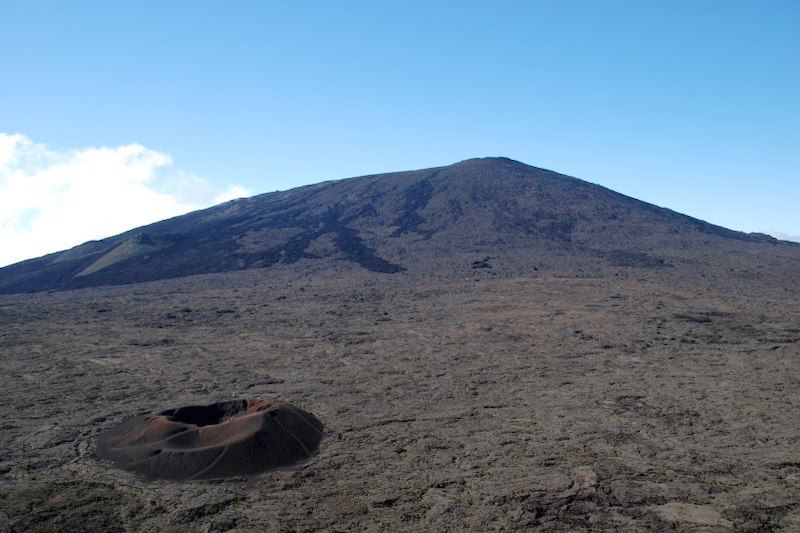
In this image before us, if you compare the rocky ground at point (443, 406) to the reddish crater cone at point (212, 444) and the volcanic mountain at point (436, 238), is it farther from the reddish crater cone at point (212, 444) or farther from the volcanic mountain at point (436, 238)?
the volcanic mountain at point (436, 238)

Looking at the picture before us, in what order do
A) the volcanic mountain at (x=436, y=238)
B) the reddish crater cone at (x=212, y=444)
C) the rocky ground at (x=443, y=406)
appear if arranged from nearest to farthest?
the rocky ground at (x=443, y=406) < the reddish crater cone at (x=212, y=444) < the volcanic mountain at (x=436, y=238)

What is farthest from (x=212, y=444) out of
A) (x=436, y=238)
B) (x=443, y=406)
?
(x=436, y=238)

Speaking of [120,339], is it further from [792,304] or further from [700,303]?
[792,304]

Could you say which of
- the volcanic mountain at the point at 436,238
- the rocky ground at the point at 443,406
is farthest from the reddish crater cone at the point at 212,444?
the volcanic mountain at the point at 436,238

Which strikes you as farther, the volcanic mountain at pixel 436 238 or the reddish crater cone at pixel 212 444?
the volcanic mountain at pixel 436 238

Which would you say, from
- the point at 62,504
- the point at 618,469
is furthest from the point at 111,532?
the point at 618,469

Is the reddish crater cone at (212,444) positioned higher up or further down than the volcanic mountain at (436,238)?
further down

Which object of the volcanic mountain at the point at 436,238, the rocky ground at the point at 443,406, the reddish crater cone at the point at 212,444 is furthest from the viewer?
the volcanic mountain at the point at 436,238
